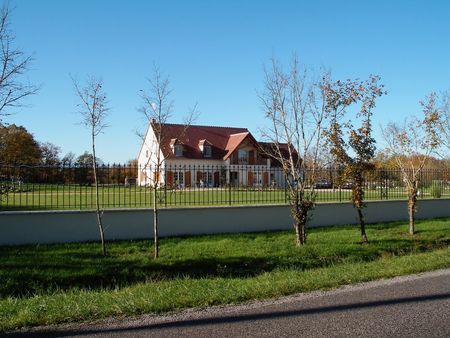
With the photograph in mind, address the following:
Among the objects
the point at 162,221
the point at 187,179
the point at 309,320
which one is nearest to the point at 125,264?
the point at 162,221

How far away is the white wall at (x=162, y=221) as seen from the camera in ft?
39.6

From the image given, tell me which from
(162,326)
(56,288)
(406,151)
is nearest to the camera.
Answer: (162,326)

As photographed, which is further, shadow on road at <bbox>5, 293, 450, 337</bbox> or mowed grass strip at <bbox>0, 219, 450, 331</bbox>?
mowed grass strip at <bbox>0, 219, 450, 331</bbox>

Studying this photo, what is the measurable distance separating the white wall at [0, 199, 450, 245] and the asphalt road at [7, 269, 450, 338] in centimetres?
741

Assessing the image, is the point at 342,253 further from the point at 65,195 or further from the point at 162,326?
the point at 65,195

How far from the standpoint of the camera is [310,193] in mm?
13234

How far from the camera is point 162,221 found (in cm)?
1383

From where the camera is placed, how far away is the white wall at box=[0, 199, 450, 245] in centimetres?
1207

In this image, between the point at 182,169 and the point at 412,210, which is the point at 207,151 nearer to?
the point at 182,169

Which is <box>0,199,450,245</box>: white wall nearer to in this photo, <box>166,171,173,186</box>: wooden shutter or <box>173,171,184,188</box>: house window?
<box>173,171,184,188</box>: house window

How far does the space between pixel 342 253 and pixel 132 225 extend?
5.70 m

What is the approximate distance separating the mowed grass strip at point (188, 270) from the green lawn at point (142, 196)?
1821 mm

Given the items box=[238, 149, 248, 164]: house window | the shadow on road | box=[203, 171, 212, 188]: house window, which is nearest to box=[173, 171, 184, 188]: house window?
box=[203, 171, 212, 188]: house window

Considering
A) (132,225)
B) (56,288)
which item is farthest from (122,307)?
(132,225)
